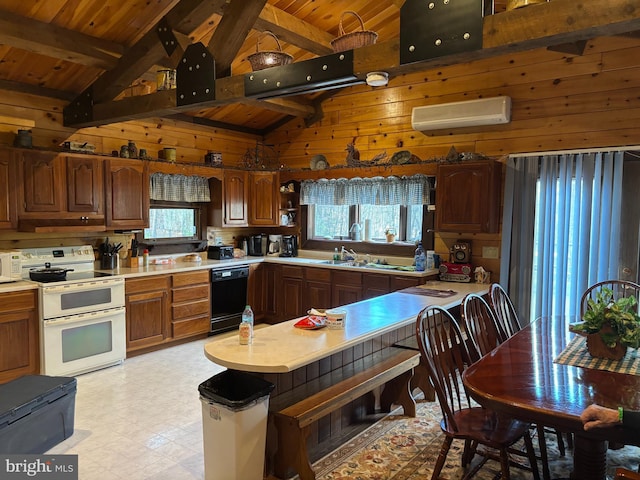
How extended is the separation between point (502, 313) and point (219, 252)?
3.65 meters

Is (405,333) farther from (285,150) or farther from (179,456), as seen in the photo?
(285,150)

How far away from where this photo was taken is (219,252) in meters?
5.89

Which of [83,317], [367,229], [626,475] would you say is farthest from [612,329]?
[83,317]

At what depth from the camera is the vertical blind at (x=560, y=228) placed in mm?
4074

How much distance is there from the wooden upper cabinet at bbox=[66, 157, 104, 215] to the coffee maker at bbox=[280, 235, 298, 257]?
94.2 inches

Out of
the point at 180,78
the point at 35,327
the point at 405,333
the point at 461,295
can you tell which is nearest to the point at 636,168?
the point at 461,295

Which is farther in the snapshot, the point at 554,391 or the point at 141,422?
the point at 141,422

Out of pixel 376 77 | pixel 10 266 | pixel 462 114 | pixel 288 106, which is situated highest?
pixel 288 106

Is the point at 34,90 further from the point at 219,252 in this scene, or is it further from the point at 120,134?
the point at 219,252

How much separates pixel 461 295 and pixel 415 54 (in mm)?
2290

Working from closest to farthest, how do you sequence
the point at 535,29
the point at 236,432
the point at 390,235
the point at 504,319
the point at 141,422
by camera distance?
the point at 535,29
the point at 236,432
the point at 504,319
the point at 141,422
the point at 390,235

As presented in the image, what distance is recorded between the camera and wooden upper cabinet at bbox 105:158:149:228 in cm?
475

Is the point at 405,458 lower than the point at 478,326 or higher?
lower

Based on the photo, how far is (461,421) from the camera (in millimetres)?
2459
